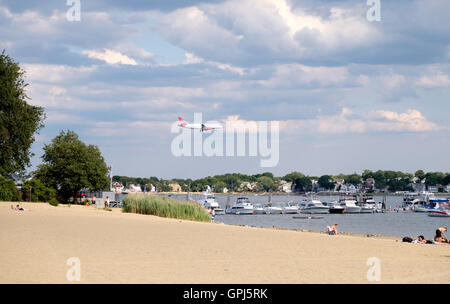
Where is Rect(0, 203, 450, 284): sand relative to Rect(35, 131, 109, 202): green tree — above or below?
below

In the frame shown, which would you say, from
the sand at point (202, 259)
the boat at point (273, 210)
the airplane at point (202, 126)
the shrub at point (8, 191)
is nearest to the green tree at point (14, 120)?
the shrub at point (8, 191)

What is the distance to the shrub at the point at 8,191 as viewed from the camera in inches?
2253

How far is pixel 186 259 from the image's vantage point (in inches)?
688

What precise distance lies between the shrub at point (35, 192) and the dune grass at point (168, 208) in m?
16.4

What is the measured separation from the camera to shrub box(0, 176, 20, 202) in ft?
188

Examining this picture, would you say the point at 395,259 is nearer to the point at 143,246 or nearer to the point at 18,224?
the point at 143,246

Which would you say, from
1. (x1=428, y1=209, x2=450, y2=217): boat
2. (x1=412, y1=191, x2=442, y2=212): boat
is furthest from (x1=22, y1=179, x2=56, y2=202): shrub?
(x1=412, y1=191, x2=442, y2=212): boat

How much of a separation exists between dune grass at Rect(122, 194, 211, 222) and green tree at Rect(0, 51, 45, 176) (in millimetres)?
14080

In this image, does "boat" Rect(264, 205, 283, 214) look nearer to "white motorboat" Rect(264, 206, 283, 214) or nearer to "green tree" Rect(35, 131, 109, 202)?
"white motorboat" Rect(264, 206, 283, 214)

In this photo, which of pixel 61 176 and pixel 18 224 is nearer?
pixel 18 224

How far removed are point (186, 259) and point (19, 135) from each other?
1635 inches

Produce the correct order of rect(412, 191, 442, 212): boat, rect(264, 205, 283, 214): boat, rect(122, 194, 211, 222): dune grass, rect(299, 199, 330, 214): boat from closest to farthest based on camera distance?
rect(122, 194, 211, 222): dune grass
rect(264, 205, 283, 214): boat
rect(299, 199, 330, 214): boat
rect(412, 191, 442, 212): boat

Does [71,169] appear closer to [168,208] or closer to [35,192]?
[35,192]

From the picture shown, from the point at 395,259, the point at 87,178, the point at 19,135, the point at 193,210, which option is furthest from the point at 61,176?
the point at 395,259
